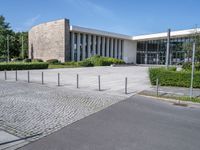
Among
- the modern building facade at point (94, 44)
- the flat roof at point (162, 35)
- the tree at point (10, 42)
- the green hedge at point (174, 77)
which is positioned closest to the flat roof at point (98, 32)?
the modern building facade at point (94, 44)

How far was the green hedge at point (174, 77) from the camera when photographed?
13.4m

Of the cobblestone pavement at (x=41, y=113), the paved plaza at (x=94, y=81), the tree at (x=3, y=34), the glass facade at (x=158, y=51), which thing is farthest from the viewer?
the tree at (x=3, y=34)

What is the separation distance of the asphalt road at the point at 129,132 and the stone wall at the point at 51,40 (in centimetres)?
3879

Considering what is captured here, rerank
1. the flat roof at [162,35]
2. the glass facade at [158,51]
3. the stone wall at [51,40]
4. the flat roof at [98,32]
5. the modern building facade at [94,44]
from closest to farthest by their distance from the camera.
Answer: the stone wall at [51,40] → the modern building facade at [94,44] → the flat roof at [98,32] → the flat roof at [162,35] → the glass facade at [158,51]

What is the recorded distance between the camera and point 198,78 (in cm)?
1317

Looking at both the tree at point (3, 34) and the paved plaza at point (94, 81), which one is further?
the tree at point (3, 34)

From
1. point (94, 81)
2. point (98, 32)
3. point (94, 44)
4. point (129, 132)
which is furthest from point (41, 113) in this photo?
point (94, 44)

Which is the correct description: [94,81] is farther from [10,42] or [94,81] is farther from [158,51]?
[10,42]

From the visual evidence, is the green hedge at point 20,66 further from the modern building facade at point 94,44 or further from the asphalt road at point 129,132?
the asphalt road at point 129,132

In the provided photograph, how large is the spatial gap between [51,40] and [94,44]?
36.2ft

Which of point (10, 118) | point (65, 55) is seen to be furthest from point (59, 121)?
point (65, 55)

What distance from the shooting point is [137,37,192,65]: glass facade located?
2046 inches

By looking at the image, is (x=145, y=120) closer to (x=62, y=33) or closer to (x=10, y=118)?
(x=10, y=118)

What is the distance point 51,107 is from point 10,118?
182cm
